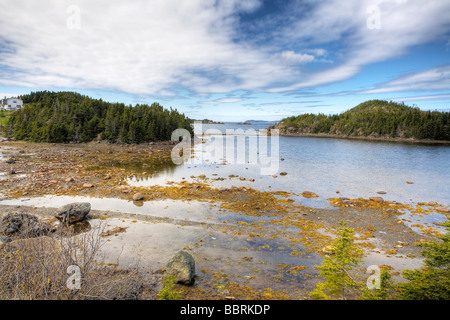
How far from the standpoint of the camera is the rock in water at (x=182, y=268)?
37.2ft

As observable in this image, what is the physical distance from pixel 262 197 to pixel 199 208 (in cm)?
828

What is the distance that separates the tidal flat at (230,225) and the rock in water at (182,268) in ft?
1.64

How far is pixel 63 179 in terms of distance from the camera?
1257 inches

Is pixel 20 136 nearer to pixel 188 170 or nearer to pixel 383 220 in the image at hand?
pixel 188 170

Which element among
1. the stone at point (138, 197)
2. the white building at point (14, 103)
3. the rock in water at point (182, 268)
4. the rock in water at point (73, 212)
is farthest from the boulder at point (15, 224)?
the white building at point (14, 103)

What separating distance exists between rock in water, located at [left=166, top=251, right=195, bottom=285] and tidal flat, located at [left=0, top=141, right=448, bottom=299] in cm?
50

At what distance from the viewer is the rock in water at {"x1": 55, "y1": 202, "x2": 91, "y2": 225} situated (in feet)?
60.1

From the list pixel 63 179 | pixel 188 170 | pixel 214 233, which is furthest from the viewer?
pixel 188 170
